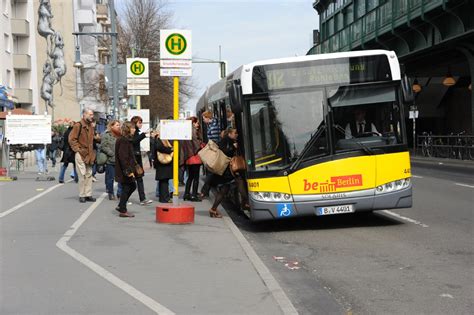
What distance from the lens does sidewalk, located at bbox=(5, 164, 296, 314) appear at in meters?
5.60

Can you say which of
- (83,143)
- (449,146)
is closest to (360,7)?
(449,146)

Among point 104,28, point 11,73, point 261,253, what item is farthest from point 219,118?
point 104,28

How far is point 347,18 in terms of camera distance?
44188 millimetres

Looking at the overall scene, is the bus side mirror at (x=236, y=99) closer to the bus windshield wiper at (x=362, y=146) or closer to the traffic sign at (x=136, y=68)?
the bus windshield wiper at (x=362, y=146)

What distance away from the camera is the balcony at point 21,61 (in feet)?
162

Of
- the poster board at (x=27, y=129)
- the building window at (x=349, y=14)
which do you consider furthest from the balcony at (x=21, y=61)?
the poster board at (x=27, y=129)

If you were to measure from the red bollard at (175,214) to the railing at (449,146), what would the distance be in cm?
2411

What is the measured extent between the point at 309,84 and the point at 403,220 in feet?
9.84

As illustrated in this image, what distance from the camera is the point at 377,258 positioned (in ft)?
25.6

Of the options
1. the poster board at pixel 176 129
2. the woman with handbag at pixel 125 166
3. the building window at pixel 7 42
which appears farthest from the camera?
the building window at pixel 7 42

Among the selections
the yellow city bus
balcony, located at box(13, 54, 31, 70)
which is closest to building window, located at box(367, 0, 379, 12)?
the yellow city bus

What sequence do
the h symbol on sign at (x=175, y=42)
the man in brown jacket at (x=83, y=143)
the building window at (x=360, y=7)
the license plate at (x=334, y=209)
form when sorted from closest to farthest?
the license plate at (x=334, y=209), the h symbol on sign at (x=175, y=42), the man in brown jacket at (x=83, y=143), the building window at (x=360, y=7)

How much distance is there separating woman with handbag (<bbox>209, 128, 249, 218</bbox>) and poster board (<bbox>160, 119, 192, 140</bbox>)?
3.64ft

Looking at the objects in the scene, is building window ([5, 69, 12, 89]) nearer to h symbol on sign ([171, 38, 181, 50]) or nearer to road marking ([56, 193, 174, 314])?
h symbol on sign ([171, 38, 181, 50])
